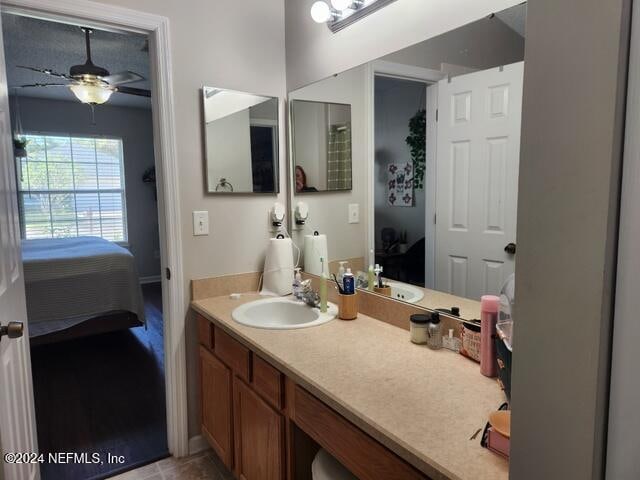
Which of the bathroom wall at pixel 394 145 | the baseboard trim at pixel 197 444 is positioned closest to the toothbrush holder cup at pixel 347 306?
the bathroom wall at pixel 394 145

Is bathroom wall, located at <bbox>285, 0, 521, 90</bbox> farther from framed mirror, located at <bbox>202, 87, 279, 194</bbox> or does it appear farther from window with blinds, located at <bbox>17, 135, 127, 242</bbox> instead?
window with blinds, located at <bbox>17, 135, 127, 242</bbox>

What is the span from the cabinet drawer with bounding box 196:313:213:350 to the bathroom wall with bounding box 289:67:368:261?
2.22 feet

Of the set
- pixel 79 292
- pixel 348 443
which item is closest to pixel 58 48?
pixel 79 292

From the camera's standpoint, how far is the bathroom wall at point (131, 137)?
5441 millimetres

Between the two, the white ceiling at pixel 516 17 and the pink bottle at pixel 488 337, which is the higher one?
the white ceiling at pixel 516 17

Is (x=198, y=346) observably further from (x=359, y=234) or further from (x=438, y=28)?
(x=438, y=28)

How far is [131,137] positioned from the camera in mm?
5992

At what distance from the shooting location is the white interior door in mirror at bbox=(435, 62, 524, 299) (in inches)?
50.8

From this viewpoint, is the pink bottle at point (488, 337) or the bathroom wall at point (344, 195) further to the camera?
the bathroom wall at point (344, 195)

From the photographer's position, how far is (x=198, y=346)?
2119 millimetres

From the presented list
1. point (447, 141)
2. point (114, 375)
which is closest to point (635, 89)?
point (447, 141)

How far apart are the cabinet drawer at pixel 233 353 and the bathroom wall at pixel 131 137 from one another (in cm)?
479

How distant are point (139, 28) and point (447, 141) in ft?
4.65

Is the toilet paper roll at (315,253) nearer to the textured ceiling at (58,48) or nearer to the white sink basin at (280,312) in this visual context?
the white sink basin at (280,312)
